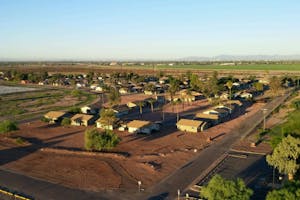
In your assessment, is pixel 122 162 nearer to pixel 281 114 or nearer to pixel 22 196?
pixel 22 196

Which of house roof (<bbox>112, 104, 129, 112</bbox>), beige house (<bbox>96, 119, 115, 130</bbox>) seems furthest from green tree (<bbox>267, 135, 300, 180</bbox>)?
house roof (<bbox>112, 104, 129, 112</bbox>)

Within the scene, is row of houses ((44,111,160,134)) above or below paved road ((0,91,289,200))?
above

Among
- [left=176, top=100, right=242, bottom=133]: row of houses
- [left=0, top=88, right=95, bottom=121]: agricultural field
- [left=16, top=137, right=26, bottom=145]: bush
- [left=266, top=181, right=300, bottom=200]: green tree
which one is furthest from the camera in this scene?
[left=0, top=88, right=95, bottom=121]: agricultural field

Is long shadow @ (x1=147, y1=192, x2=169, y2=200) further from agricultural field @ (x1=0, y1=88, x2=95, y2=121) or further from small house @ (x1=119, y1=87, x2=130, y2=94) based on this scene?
small house @ (x1=119, y1=87, x2=130, y2=94)

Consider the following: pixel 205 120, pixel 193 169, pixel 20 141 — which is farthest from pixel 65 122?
pixel 193 169

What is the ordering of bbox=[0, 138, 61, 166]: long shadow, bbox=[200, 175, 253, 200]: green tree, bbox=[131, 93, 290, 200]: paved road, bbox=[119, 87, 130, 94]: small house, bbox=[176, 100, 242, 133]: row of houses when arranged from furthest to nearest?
bbox=[119, 87, 130, 94]: small house → bbox=[176, 100, 242, 133]: row of houses → bbox=[0, 138, 61, 166]: long shadow → bbox=[131, 93, 290, 200]: paved road → bbox=[200, 175, 253, 200]: green tree

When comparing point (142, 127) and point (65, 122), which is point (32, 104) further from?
point (142, 127)

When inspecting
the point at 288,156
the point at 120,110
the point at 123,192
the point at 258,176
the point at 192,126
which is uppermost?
the point at 288,156
